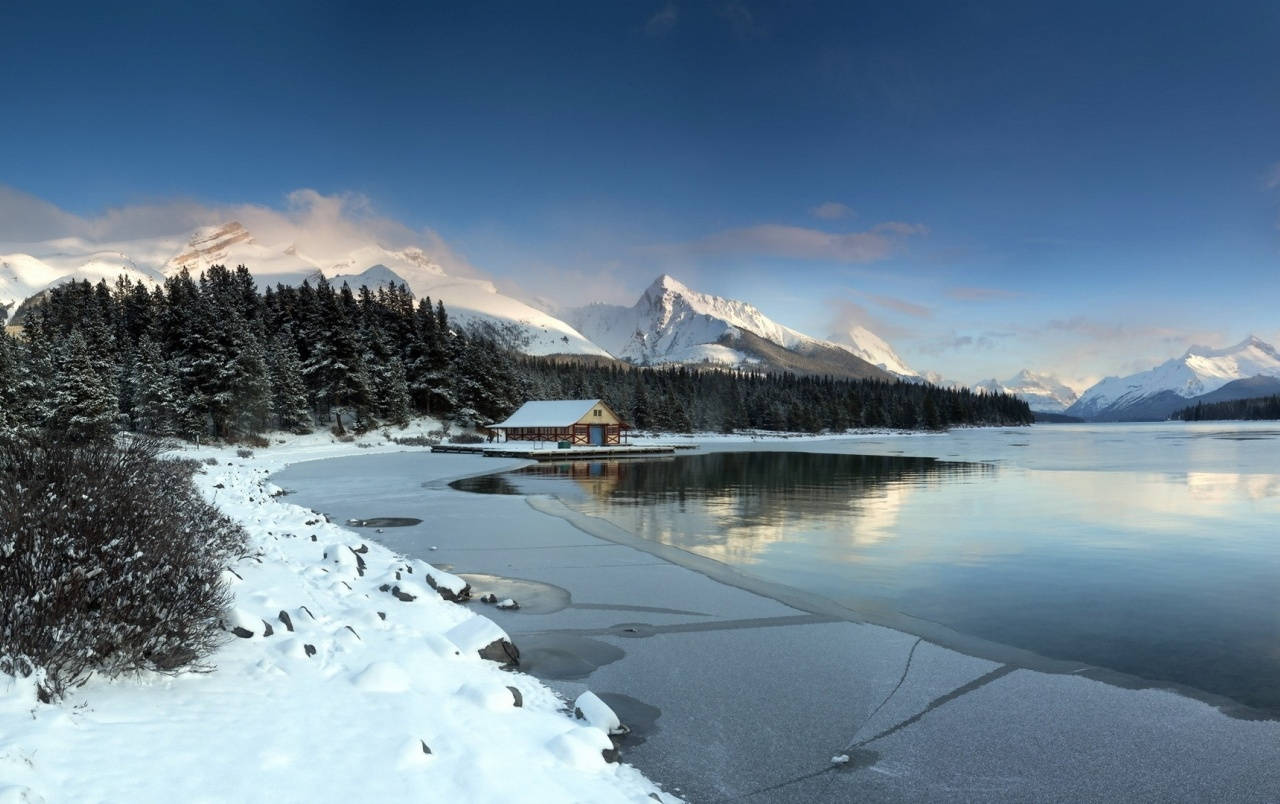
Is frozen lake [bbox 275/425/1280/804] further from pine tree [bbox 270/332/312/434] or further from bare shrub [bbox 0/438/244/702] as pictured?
pine tree [bbox 270/332/312/434]

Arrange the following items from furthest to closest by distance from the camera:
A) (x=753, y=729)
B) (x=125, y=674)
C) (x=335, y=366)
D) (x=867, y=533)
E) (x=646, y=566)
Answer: (x=335, y=366) → (x=867, y=533) → (x=646, y=566) → (x=753, y=729) → (x=125, y=674)

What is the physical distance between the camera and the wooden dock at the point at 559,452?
64188 mm

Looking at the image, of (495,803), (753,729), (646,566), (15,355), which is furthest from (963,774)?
(15,355)

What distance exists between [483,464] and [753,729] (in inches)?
1930

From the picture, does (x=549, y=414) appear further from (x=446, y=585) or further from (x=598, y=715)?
(x=598, y=715)

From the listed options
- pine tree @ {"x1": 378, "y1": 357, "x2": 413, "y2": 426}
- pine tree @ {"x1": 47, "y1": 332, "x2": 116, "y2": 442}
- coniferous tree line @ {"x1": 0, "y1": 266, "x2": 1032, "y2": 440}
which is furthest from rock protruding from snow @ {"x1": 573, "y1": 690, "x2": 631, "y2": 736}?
pine tree @ {"x1": 378, "y1": 357, "x2": 413, "y2": 426}

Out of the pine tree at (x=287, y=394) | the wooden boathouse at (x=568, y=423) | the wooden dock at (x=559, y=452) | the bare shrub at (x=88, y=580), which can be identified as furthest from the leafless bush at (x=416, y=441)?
the bare shrub at (x=88, y=580)

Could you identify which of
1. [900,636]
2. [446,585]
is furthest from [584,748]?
[446,585]

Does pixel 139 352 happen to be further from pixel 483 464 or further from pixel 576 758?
pixel 576 758

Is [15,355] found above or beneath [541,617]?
above

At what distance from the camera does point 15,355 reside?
49.9 metres

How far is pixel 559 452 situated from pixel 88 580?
58782mm

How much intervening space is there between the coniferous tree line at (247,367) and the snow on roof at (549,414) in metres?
6.85

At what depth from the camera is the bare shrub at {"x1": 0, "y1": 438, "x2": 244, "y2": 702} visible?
535 centimetres
